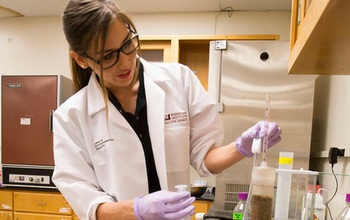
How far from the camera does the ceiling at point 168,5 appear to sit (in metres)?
2.56

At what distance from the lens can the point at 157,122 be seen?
1.05 m

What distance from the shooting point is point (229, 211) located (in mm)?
1830

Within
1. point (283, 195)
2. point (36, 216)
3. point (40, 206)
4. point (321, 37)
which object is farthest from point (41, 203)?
point (321, 37)

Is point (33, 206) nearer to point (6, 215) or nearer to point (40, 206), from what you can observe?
point (40, 206)

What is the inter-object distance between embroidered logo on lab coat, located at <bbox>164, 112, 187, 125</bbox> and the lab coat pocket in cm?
3

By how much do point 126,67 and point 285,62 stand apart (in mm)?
1325

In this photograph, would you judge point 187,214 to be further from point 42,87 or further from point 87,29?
point 42,87

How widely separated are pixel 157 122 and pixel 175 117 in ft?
0.26

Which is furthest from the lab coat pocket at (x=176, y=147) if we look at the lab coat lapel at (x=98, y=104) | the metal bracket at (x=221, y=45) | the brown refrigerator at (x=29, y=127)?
the brown refrigerator at (x=29, y=127)

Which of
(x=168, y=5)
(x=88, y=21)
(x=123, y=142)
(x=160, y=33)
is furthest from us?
(x=160, y=33)

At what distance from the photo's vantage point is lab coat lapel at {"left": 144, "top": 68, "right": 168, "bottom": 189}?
3.34ft

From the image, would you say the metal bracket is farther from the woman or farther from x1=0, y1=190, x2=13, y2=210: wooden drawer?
x1=0, y1=190, x2=13, y2=210: wooden drawer

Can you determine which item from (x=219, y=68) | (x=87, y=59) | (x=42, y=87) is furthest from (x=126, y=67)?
(x=42, y=87)

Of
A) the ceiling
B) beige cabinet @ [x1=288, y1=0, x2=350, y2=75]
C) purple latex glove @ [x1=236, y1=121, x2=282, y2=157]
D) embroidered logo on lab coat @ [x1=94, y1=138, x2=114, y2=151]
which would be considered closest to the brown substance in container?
purple latex glove @ [x1=236, y1=121, x2=282, y2=157]
